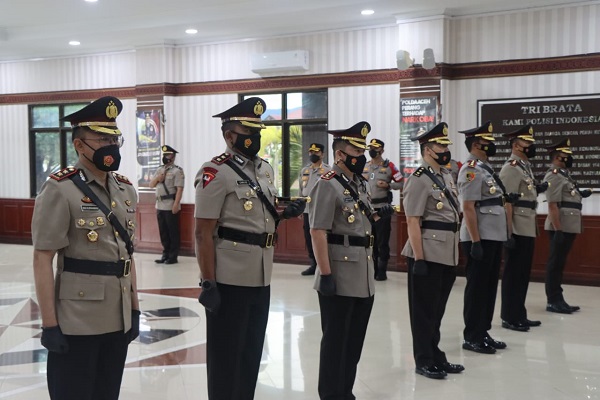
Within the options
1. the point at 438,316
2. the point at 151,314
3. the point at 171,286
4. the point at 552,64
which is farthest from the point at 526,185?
the point at 171,286

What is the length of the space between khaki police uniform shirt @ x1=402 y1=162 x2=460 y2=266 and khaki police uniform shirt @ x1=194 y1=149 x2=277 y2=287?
4.71ft

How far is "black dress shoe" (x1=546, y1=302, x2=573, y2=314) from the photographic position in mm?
6832

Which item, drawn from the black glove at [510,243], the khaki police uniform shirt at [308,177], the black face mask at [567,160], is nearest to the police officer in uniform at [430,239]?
the black glove at [510,243]

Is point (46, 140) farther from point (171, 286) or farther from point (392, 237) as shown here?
point (392, 237)

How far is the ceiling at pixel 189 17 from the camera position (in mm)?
8672

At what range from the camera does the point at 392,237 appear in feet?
31.0

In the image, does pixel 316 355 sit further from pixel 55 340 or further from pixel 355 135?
pixel 55 340

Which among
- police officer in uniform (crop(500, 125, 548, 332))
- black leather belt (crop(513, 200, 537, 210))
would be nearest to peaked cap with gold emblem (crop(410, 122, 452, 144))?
police officer in uniform (crop(500, 125, 548, 332))

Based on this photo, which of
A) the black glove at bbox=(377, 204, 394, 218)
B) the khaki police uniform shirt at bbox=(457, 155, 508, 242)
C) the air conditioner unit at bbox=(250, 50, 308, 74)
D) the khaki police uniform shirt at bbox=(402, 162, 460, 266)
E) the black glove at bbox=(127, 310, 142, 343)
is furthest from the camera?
the air conditioner unit at bbox=(250, 50, 308, 74)

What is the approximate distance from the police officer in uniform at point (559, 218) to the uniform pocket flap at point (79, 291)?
5343 mm

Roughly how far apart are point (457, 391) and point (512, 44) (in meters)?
5.60

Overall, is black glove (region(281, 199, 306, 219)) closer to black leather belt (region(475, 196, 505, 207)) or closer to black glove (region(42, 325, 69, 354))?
black glove (region(42, 325, 69, 354))

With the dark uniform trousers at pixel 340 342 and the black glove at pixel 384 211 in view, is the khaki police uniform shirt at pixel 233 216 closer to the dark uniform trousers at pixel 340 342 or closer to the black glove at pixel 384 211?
the dark uniform trousers at pixel 340 342

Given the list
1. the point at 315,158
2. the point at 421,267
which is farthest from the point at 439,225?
the point at 315,158
